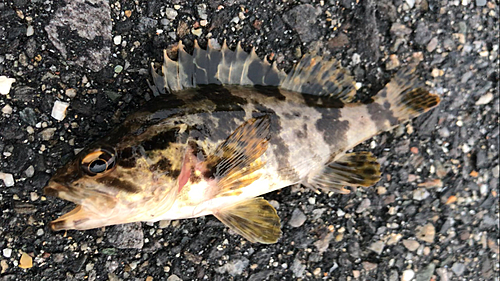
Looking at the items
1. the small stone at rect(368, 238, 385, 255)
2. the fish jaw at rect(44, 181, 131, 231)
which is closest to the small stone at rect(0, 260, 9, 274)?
the fish jaw at rect(44, 181, 131, 231)

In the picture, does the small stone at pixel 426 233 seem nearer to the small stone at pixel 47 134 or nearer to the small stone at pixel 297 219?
the small stone at pixel 297 219

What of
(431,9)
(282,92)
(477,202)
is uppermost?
(431,9)

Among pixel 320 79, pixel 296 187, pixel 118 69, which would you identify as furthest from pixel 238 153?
pixel 118 69

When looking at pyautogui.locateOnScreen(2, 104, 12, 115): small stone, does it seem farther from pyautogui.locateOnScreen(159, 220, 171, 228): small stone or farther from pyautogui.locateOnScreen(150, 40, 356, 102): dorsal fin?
pyautogui.locateOnScreen(159, 220, 171, 228): small stone

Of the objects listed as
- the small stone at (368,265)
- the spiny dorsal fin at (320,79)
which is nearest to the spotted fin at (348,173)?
the spiny dorsal fin at (320,79)

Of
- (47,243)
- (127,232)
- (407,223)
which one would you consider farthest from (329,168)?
(47,243)

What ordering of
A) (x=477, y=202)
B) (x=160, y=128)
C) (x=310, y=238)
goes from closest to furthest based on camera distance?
(x=160, y=128) → (x=310, y=238) → (x=477, y=202)

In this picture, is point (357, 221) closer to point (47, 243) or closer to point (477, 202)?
point (477, 202)
